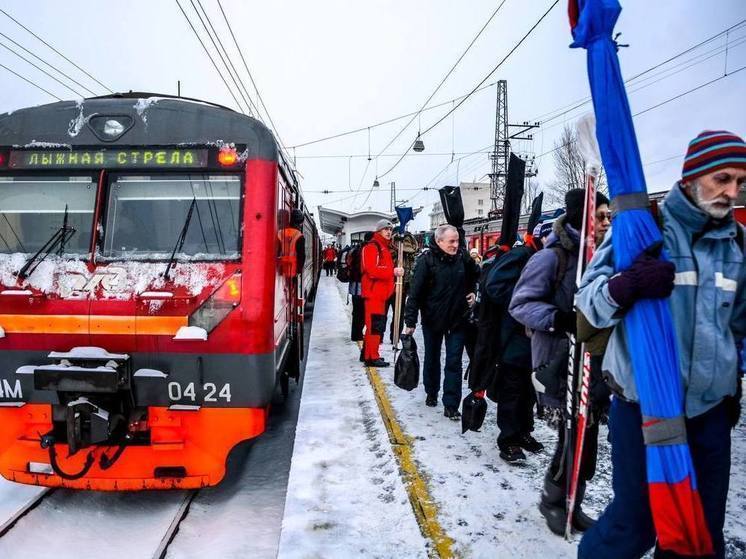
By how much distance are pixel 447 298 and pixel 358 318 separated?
433 centimetres

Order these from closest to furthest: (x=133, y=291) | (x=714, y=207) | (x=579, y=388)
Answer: (x=714, y=207), (x=579, y=388), (x=133, y=291)

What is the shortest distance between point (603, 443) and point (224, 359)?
320cm

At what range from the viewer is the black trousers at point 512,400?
3.70m

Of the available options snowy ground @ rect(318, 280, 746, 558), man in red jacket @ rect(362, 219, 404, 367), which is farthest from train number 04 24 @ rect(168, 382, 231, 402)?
man in red jacket @ rect(362, 219, 404, 367)

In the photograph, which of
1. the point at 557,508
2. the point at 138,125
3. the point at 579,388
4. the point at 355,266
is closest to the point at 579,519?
the point at 557,508

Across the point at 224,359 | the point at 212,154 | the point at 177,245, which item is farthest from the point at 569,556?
the point at 212,154

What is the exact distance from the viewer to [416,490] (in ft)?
11.0

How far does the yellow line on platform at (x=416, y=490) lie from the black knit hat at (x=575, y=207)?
6.42ft

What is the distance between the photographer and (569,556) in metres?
2.66

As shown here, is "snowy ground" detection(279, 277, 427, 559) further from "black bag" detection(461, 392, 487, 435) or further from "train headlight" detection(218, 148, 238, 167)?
"train headlight" detection(218, 148, 238, 167)

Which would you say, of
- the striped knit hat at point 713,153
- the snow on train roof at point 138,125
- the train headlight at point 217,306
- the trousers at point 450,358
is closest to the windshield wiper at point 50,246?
the snow on train roof at point 138,125

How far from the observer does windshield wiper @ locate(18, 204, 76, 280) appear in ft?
10.9

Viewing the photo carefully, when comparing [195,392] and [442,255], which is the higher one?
[442,255]

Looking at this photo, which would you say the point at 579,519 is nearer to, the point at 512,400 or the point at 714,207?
the point at 512,400
